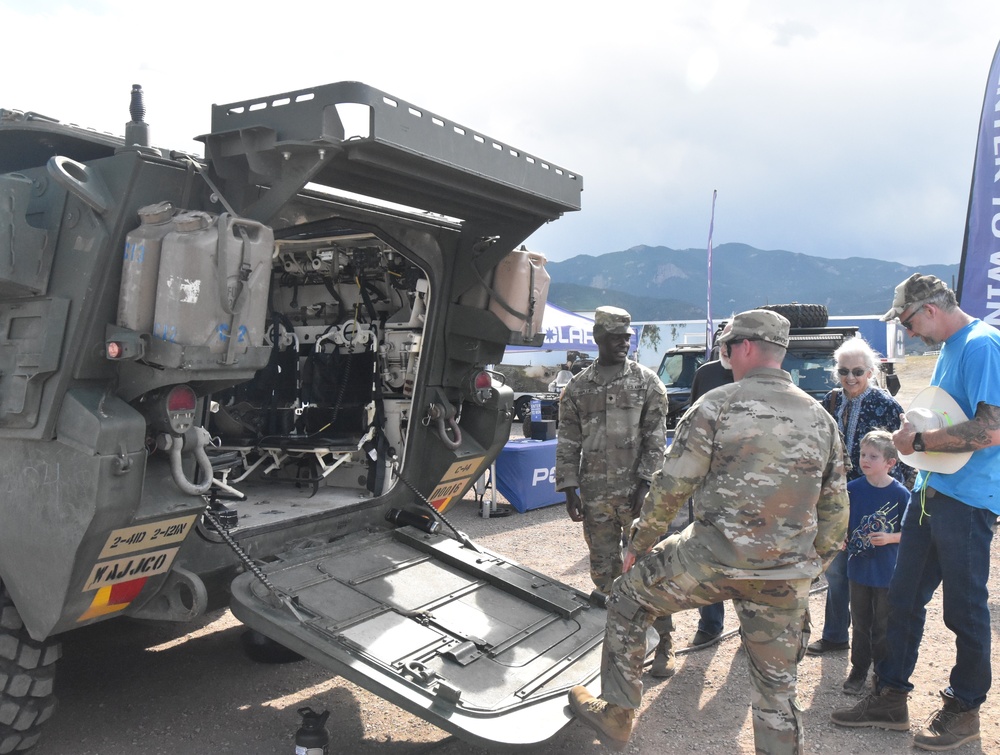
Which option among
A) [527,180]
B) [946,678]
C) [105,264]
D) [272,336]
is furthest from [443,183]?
[946,678]

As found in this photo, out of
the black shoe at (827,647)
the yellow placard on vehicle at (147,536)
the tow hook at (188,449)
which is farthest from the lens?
the black shoe at (827,647)

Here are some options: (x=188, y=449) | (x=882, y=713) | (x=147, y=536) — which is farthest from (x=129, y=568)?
(x=882, y=713)

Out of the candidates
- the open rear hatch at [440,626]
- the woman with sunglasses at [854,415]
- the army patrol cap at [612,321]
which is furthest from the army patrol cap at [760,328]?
the open rear hatch at [440,626]

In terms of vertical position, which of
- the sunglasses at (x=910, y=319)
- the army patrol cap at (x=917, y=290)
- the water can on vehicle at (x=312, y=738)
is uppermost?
the army patrol cap at (x=917, y=290)

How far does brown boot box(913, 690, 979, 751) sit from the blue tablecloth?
5147 mm

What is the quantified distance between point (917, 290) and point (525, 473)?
17.8 ft

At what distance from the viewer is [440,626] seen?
3.65 metres

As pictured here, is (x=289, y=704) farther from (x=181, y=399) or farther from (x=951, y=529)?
(x=951, y=529)

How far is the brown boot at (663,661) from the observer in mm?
4332

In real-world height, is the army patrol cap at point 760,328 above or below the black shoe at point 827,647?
above

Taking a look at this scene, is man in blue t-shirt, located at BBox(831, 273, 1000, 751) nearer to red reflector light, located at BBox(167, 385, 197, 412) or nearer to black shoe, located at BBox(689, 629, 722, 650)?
black shoe, located at BBox(689, 629, 722, 650)

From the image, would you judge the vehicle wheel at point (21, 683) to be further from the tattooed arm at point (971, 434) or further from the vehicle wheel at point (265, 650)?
the tattooed arm at point (971, 434)

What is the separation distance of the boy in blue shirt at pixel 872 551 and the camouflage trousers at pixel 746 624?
1228 millimetres

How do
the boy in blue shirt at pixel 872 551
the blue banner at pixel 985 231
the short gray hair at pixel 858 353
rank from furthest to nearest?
1. the blue banner at pixel 985 231
2. the short gray hair at pixel 858 353
3. the boy in blue shirt at pixel 872 551
